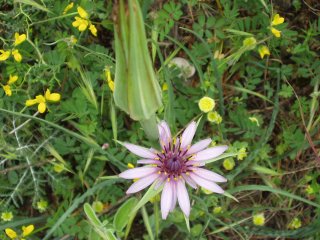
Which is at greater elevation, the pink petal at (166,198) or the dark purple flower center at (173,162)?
the dark purple flower center at (173,162)

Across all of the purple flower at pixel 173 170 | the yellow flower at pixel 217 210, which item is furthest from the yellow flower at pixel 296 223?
the purple flower at pixel 173 170

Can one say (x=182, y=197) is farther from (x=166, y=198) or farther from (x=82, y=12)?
(x=82, y=12)

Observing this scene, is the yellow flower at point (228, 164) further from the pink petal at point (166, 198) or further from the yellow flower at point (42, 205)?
the yellow flower at point (42, 205)

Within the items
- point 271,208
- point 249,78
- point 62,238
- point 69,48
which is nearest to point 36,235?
point 62,238

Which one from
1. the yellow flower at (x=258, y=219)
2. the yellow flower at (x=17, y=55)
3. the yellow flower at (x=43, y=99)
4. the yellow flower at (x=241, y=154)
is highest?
the yellow flower at (x=17, y=55)

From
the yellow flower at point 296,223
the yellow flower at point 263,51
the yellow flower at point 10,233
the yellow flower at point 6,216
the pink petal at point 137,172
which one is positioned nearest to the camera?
the pink petal at point 137,172

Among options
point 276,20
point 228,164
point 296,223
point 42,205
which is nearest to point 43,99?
point 42,205

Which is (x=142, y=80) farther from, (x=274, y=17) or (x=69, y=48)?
(x=274, y=17)

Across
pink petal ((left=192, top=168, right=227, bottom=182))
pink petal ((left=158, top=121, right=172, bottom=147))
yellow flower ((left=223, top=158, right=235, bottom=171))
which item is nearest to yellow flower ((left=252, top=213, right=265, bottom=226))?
yellow flower ((left=223, top=158, right=235, bottom=171))
